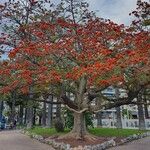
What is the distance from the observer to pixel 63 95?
18.1 meters

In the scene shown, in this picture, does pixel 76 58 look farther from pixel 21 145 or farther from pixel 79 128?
pixel 21 145

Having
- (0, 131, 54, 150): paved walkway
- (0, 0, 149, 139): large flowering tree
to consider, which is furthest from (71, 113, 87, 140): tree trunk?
(0, 131, 54, 150): paved walkway

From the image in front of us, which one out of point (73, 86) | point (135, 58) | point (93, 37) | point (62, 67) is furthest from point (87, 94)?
point (135, 58)

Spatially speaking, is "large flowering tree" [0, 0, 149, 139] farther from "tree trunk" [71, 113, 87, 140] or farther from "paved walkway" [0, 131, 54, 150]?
"paved walkway" [0, 131, 54, 150]

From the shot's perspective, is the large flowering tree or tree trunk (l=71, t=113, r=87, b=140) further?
tree trunk (l=71, t=113, r=87, b=140)

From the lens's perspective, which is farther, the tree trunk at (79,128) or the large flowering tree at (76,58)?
the tree trunk at (79,128)

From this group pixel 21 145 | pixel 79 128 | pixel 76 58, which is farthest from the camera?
pixel 79 128

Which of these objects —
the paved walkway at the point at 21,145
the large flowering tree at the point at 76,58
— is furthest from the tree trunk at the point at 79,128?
the paved walkway at the point at 21,145

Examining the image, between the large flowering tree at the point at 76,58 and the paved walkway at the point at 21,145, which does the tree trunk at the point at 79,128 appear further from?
the paved walkway at the point at 21,145

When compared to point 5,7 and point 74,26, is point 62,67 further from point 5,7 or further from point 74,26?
point 5,7

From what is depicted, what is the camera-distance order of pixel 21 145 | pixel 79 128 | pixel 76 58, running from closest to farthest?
pixel 21 145
pixel 76 58
pixel 79 128

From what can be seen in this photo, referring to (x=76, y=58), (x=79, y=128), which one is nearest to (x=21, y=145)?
(x=79, y=128)

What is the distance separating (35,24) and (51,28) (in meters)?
1.11

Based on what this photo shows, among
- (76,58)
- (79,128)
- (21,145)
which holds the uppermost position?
(76,58)
